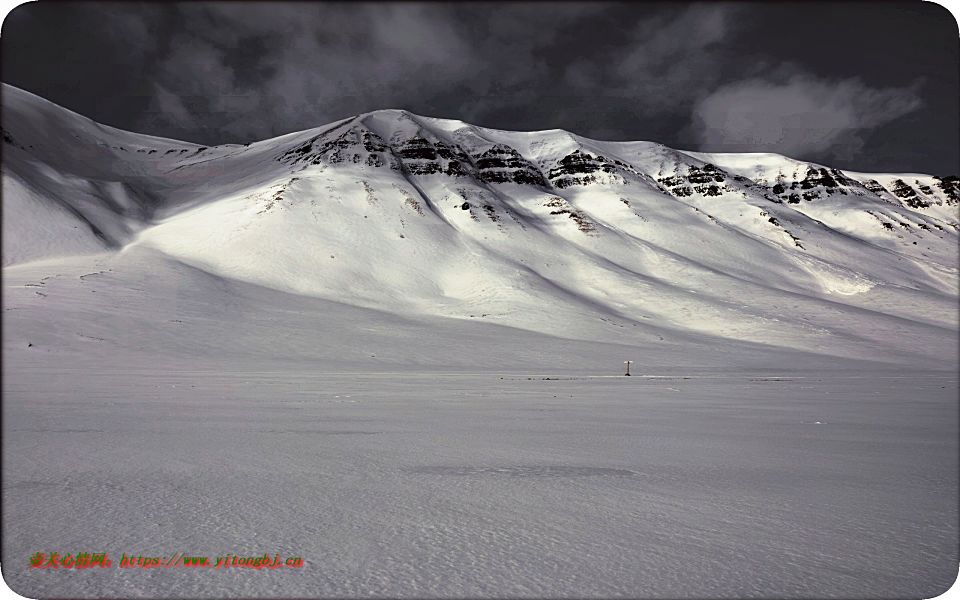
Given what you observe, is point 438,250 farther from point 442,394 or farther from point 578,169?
point 578,169

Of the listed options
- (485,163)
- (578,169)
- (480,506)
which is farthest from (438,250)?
(578,169)

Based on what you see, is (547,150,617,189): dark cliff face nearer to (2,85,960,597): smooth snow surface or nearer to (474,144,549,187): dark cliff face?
(474,144,549,187): dark cliff face

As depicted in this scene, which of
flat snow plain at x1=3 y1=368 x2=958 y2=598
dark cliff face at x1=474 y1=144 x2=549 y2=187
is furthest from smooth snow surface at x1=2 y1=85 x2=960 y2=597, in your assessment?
dark cliff face at x1=474 y1=144 x2=549 y2=187

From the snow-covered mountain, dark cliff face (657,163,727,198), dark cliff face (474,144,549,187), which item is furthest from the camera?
dark cliff face (657,163,727,198)

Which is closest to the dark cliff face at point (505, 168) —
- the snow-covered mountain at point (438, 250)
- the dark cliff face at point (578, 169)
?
the snow-covered mountain at point (438, 250)

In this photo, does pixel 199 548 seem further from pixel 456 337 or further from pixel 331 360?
pixel 456 337

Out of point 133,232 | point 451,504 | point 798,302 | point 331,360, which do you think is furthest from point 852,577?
point 133,232
